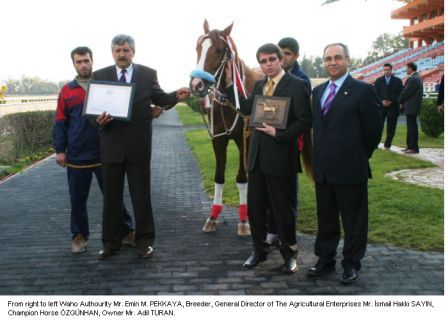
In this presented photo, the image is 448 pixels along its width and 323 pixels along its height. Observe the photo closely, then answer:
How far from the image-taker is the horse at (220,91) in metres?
5.00

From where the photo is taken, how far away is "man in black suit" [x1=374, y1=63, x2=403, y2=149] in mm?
11680

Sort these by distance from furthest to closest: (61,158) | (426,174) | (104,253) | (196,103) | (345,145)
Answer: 1. (196,103)
2. (426,174)
3. (61,158)
4. (104,253)
5. (345,145)

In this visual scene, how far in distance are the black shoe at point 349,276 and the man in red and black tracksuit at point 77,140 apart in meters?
2.79

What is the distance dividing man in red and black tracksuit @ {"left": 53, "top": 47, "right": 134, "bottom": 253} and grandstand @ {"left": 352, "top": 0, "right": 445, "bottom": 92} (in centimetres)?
2716

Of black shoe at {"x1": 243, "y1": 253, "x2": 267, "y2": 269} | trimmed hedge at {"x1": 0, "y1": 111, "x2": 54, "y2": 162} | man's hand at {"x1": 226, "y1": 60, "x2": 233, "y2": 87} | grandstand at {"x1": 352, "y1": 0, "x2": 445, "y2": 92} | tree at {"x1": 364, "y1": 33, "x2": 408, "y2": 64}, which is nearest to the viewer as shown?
black shoe at {"x1": 243, "y1": 253, "x2": 267, "y2": 269}

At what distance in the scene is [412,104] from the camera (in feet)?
37.2

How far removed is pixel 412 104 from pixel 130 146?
8.88 metres

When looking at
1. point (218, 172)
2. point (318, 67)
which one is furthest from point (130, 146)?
point (318, 67)

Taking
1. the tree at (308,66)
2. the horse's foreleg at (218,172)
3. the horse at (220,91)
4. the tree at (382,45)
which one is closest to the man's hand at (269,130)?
the horse at (220,91)

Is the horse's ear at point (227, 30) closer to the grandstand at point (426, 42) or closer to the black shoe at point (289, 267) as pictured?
the black shoe at point (289, 267)

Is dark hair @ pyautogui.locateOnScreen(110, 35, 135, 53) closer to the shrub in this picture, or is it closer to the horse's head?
the horse's head

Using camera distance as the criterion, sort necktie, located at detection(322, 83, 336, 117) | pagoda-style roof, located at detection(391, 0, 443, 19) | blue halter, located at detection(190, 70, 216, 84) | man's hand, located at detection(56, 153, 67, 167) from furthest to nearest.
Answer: pagoda-style roof, located at detection(391, 0, 443, 19) → man's hand, located at detection(56, 153, 67, 167) → blue halter, located at detection(190, 70, 216, 84) → necktie, located at detection(322, 83, 336, 117)

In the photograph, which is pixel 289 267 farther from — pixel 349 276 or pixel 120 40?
pixel 120 40

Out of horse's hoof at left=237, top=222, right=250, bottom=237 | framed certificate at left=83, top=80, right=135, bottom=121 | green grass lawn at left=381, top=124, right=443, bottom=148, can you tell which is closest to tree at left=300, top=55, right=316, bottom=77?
green grass lawn at left=381, top=124, right=443, bottom=148
